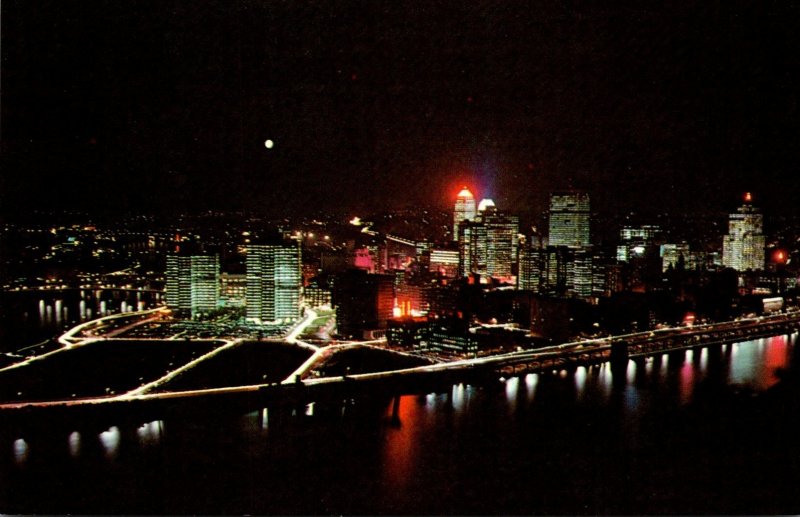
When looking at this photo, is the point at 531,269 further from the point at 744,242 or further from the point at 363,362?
the point at 363,362

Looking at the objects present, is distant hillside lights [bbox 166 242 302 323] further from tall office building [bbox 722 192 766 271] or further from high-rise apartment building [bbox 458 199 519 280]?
tall office building [bbox 722 192 766 271]

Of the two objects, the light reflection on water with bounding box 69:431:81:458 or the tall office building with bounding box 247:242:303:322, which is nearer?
the light reflection on water with bounding box 69:431:81:458

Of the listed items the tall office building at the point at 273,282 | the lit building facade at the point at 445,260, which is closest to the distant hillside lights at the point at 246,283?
the tall office building at the point at 273,282

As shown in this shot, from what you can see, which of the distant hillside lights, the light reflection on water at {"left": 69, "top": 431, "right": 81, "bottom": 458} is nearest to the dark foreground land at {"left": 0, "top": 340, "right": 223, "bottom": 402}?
the light reflection on water at {"left": 69, "top": 431, "right": 81, "bottom": 458}

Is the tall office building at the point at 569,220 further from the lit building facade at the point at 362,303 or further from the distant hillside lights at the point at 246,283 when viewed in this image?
the distant hillside lights at the point at 246,283

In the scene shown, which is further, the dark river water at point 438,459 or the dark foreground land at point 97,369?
the dark foreground land at point 97,369

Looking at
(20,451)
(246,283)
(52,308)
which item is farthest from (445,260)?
(20,451)
